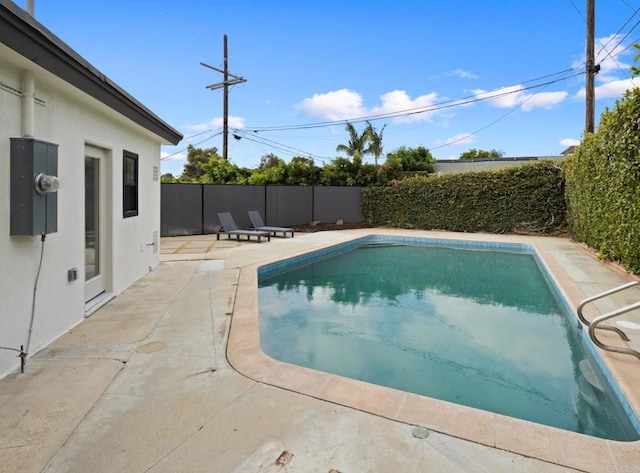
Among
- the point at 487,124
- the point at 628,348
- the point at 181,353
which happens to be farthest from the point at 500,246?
the point at 487,124

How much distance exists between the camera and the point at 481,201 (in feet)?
54.0

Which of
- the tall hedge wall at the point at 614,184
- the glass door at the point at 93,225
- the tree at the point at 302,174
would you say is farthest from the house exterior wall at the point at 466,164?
A: the glass door at the point at 93,225

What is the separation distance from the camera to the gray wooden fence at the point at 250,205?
15250mm

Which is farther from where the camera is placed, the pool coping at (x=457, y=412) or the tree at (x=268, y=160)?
the tree at (x=268, y=160)

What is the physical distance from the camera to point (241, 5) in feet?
52.5

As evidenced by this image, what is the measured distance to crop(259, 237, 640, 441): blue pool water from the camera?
377cm

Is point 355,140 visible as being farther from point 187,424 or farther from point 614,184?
point 187,424

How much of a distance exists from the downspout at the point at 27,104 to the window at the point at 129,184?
2901 millimetres

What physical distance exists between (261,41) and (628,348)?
19568mm

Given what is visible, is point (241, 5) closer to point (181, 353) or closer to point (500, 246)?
point (500, 246)

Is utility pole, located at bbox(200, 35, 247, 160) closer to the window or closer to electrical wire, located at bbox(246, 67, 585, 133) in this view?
electrical wire, located at bbox(246, 67, 585, 133)

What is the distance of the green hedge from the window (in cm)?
1303

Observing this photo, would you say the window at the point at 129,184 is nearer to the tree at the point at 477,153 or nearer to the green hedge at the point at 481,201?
the green hedge at the point at 481,201

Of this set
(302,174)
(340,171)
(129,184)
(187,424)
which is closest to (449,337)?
(187,424)
